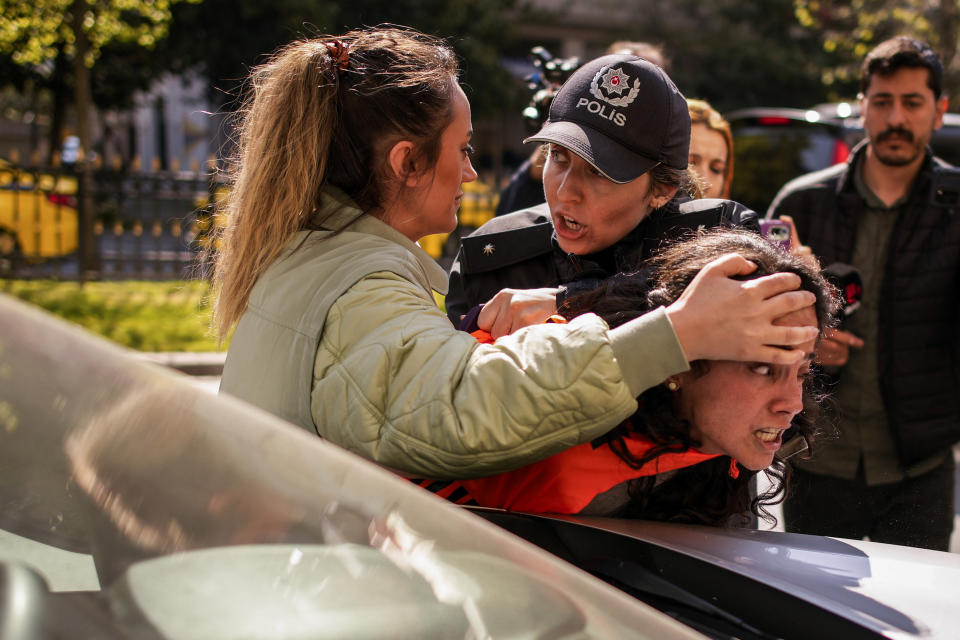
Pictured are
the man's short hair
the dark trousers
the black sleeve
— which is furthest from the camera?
the man's short hair

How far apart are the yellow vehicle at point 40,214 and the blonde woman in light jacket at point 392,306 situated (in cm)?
971

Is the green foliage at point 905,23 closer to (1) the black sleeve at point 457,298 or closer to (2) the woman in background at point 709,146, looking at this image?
(2) the woman in background at point 709,146

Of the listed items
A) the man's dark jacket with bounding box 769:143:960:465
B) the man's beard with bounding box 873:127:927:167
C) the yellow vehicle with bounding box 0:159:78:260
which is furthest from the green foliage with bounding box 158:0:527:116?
the man's dark jacket with bounding box 769:143:960:465

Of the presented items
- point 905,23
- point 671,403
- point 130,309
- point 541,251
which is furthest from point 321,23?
point 671,403

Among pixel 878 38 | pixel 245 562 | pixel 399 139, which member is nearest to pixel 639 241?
pixel 399 139

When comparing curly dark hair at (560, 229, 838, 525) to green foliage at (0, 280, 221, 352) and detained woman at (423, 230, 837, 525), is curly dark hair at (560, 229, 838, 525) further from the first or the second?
green foliage at (0, 280, 221, 352)

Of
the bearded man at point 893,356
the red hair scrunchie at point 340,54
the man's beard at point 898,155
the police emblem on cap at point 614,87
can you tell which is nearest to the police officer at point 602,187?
the police emblem on cap at point 614,87

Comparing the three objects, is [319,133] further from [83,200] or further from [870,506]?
[83,200]

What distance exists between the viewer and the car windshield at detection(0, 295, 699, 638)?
1.01 m

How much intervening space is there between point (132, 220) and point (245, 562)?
1259 centimetres

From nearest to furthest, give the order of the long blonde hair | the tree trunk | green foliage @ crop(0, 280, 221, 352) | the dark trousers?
1. the long blonde hair
2. the dark trousers
3. green foliage @ crop(0, 280, 221, 352)
4. the tree trunk

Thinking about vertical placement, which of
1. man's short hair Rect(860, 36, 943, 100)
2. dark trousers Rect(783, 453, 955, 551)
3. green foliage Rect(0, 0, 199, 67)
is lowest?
dark trousers Rect(783, 453, 955, 551)

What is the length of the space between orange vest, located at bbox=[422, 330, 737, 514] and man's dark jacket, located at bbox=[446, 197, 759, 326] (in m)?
0.52

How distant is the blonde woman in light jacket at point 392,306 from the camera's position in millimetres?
1402
